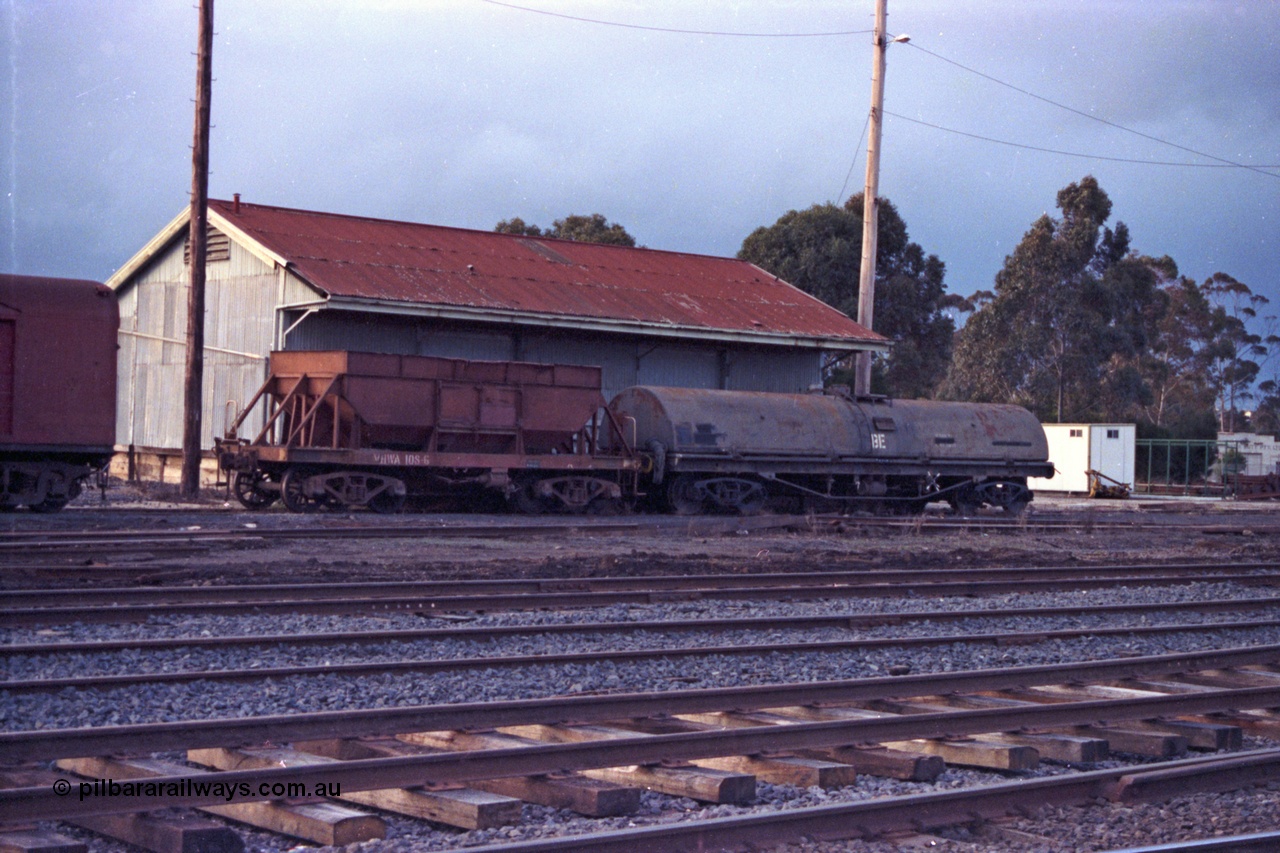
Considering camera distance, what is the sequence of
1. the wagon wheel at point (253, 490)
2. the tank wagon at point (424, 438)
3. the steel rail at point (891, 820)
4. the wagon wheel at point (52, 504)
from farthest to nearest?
the wagon wheel at point (253, 490) < the tank wagon at point (424, 438) < the wagon wheel at point (52, 504) < the steel rail at point (891, 820)

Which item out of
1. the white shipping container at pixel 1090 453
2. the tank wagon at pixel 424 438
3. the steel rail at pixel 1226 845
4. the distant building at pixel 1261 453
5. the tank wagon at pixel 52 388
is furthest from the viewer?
the distant building at pixel 1261 453

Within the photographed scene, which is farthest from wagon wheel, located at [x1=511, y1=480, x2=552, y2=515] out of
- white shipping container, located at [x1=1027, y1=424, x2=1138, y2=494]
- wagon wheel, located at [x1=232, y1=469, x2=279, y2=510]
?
white shipping container, located at [x1=1027, y1=424, x2=1138, y2=494]

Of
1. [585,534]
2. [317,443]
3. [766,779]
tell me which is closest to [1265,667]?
[766,779]

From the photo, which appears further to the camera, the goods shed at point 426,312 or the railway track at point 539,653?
the goods shed at point 426,312

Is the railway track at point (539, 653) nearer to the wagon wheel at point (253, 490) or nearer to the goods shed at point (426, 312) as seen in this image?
the wagon wheel at point (253, 490)

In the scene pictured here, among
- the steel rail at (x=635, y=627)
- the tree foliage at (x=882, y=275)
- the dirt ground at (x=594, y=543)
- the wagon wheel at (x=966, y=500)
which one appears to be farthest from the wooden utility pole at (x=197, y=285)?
the tree foliage at (x=882, y=275)

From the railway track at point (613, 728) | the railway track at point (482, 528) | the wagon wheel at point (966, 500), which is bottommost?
the railway track at point (613, 728)

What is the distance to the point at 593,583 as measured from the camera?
12.8 metres

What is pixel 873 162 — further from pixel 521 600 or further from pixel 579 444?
pixel 521 600

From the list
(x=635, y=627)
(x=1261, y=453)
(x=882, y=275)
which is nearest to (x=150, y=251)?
(x=635, y=627)

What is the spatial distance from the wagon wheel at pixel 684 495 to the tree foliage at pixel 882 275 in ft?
96.5

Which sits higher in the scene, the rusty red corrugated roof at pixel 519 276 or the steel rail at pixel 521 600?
the rusty red corrugated roof at pixel 519 276

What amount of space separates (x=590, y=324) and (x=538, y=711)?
2155cm

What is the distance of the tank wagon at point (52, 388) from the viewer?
18.7 meters
